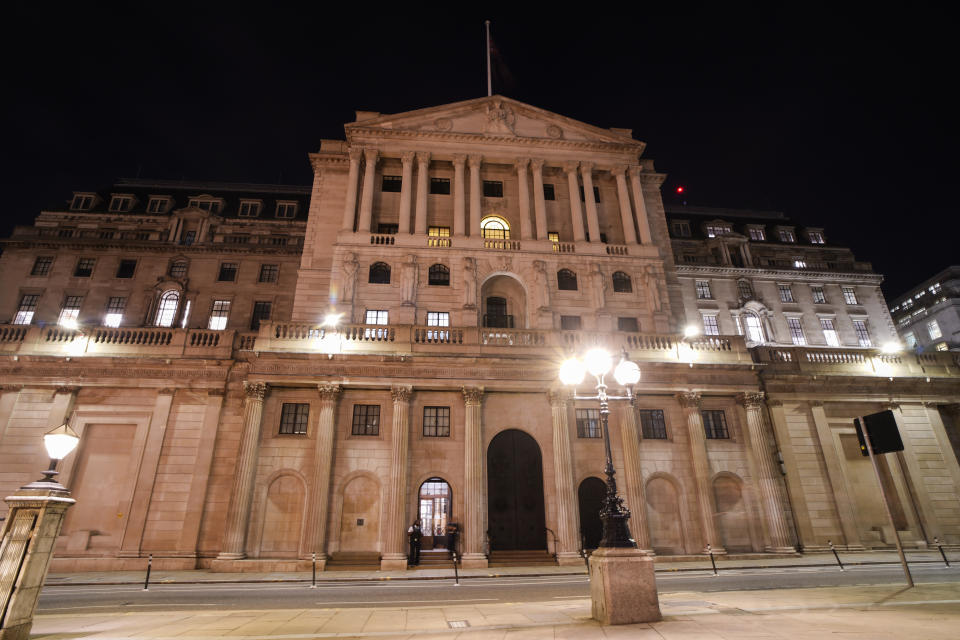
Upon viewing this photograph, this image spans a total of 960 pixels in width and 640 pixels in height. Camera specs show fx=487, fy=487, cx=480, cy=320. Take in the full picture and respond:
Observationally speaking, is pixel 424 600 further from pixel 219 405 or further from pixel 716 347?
pixel 716 347

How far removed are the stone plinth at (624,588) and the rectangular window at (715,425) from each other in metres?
20.0

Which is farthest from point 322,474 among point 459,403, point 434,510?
point 459,403

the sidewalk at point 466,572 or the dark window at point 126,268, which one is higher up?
the dark window at point 126,268

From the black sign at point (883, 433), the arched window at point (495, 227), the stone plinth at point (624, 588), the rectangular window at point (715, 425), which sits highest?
the arched window at point (495, 227)

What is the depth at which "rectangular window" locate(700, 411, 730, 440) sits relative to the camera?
90.7 ft

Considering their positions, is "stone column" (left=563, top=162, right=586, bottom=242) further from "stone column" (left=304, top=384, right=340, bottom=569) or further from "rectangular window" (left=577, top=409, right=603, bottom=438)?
"stone column" (left=304, top=384, right=340, bottom=569)

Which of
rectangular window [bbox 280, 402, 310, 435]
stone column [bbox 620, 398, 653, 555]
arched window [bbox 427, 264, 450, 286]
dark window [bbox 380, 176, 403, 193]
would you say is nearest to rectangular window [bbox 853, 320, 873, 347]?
stone column [bbox 620, 398, 653, 555]

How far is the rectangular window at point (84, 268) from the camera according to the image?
4178cm

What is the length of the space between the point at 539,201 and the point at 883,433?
25305mm

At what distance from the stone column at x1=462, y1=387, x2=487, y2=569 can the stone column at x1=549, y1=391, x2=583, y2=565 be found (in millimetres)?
3695

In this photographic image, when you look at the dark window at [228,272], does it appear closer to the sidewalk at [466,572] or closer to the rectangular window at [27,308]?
the rectangular window at [27,308]

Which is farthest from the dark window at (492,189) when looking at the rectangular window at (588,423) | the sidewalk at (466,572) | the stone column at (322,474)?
the sidewalk at (466,572)

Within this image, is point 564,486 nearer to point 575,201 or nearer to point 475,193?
point 575,201

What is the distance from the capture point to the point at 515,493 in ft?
82.7
